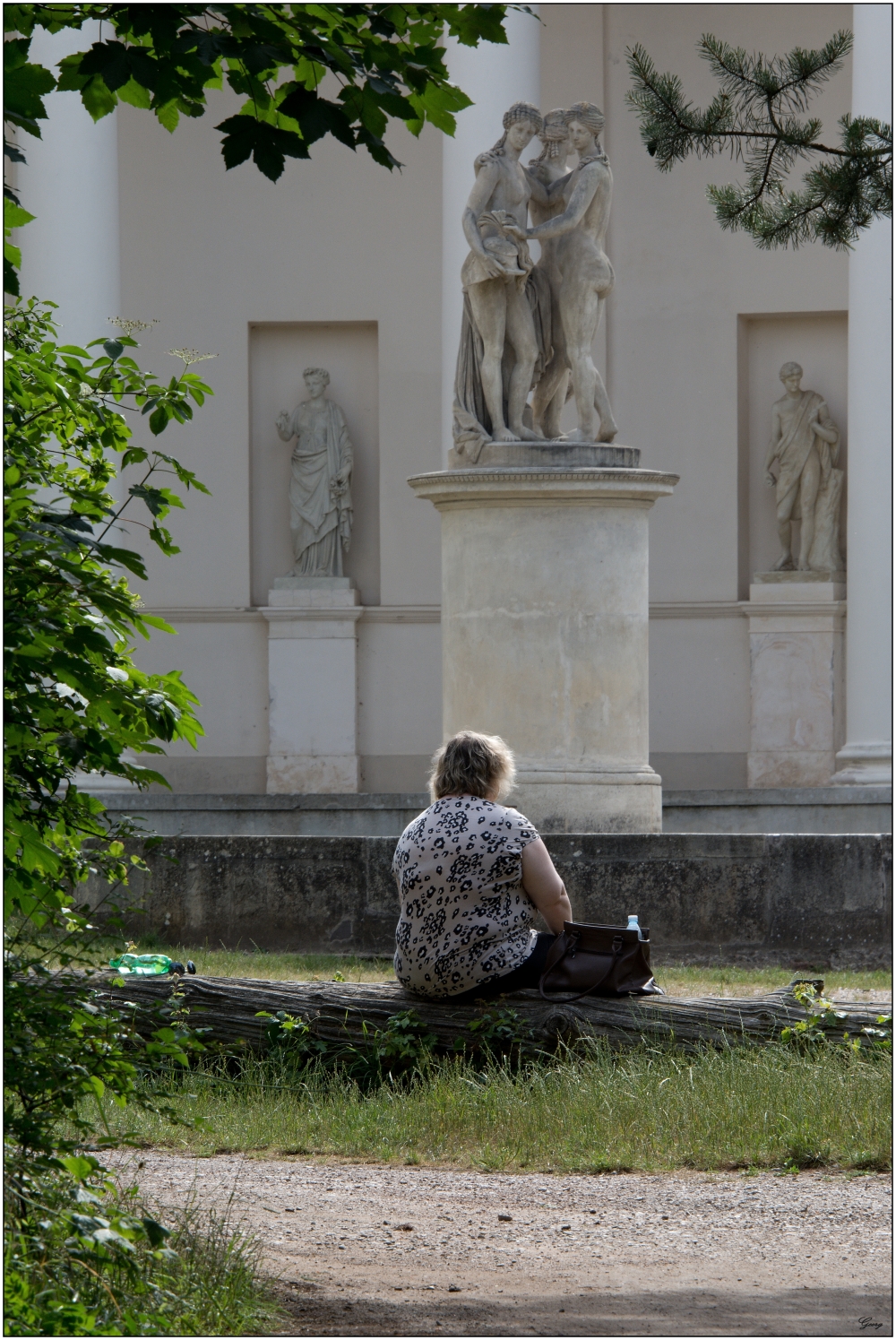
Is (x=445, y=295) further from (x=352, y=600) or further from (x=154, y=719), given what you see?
(x=154, y=719)

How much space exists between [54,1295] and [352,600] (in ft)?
56.4

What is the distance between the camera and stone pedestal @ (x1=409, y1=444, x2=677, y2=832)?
10438 millimetres

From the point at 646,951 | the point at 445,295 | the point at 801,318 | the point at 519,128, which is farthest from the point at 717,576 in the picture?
the point at 646,951

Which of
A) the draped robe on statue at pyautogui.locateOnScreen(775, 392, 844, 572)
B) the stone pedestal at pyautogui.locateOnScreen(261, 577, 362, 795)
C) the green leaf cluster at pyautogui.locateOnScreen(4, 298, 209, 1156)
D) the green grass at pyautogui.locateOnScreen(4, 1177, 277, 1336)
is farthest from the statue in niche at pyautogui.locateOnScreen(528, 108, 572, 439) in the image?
the stone pedestal at pyautogui.locateOnScreen(261, 577, 362, 795)

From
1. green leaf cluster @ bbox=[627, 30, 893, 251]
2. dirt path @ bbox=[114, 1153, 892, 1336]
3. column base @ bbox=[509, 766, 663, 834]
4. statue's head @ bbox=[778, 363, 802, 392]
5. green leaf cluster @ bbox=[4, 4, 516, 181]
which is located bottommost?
dirt path @ bbox=[114, 1153, 892, 1336]

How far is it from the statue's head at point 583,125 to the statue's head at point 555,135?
0.13ft

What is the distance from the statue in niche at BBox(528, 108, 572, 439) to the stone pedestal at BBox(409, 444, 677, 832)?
0.82m

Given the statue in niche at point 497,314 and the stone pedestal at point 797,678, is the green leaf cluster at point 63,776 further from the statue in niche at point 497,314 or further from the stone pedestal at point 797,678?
the stone pedestal at point 797,678

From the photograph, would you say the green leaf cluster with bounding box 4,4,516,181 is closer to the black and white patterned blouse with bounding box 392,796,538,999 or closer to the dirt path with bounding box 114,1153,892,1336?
the dirt path with bounding box 114,1153,892,1336

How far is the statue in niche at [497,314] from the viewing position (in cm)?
1080

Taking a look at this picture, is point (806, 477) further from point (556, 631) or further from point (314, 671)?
point (556, 631)

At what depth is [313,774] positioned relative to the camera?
20406 millimetres

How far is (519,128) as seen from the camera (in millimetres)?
10961

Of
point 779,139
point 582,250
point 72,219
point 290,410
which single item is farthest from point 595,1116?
point 290,410
